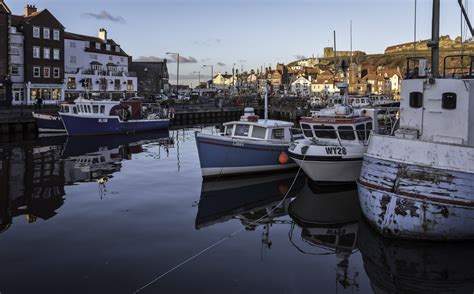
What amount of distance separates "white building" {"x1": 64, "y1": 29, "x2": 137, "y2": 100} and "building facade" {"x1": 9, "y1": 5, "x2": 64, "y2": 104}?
4479mm

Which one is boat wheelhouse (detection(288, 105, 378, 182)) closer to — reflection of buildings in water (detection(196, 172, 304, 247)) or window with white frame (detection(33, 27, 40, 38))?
reflection of buildings in water (detection(196, 172, 304, 247))

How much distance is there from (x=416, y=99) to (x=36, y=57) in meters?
55.7

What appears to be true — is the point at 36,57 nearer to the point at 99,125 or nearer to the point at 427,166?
the point at 99,125

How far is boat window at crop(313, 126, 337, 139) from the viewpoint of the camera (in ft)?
65.1

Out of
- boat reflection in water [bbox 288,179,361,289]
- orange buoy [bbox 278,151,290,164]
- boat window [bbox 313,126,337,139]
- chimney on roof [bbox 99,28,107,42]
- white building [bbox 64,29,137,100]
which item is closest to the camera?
boat reflection in water [bbox 288,179,361,289]

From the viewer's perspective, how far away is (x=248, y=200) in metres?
17.8

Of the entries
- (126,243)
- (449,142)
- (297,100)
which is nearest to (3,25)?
(297,100)

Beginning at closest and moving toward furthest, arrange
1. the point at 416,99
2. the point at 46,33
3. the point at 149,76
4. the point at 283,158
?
the point at 416,99 → the point at 283,158 → the point at 46,33 → the point at 149,76

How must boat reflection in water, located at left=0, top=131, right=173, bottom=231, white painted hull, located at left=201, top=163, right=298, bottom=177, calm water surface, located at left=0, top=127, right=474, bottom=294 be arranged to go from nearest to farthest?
1. calm water surface, located at left=0, top=127, right=474, bottom=294
2. boat reflection in water, located at left=0, top=131, right=173, bottom=231
3. white painted hull, located at left=201, top=163, right=298, bottom=177

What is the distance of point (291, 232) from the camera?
44.9 ft

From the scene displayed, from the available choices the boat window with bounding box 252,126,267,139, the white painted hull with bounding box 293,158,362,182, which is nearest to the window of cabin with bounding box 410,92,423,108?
the white painted hull with bounding box 293,158,362,182

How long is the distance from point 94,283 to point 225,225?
5.54 meters

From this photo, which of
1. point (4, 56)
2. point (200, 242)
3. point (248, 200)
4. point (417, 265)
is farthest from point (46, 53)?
point (417, 265)

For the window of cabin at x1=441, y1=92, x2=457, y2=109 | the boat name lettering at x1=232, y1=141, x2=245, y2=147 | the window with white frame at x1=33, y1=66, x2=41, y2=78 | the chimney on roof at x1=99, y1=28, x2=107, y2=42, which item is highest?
the chimney on roof at x1=99, y1=28, x2=107, y2=42
